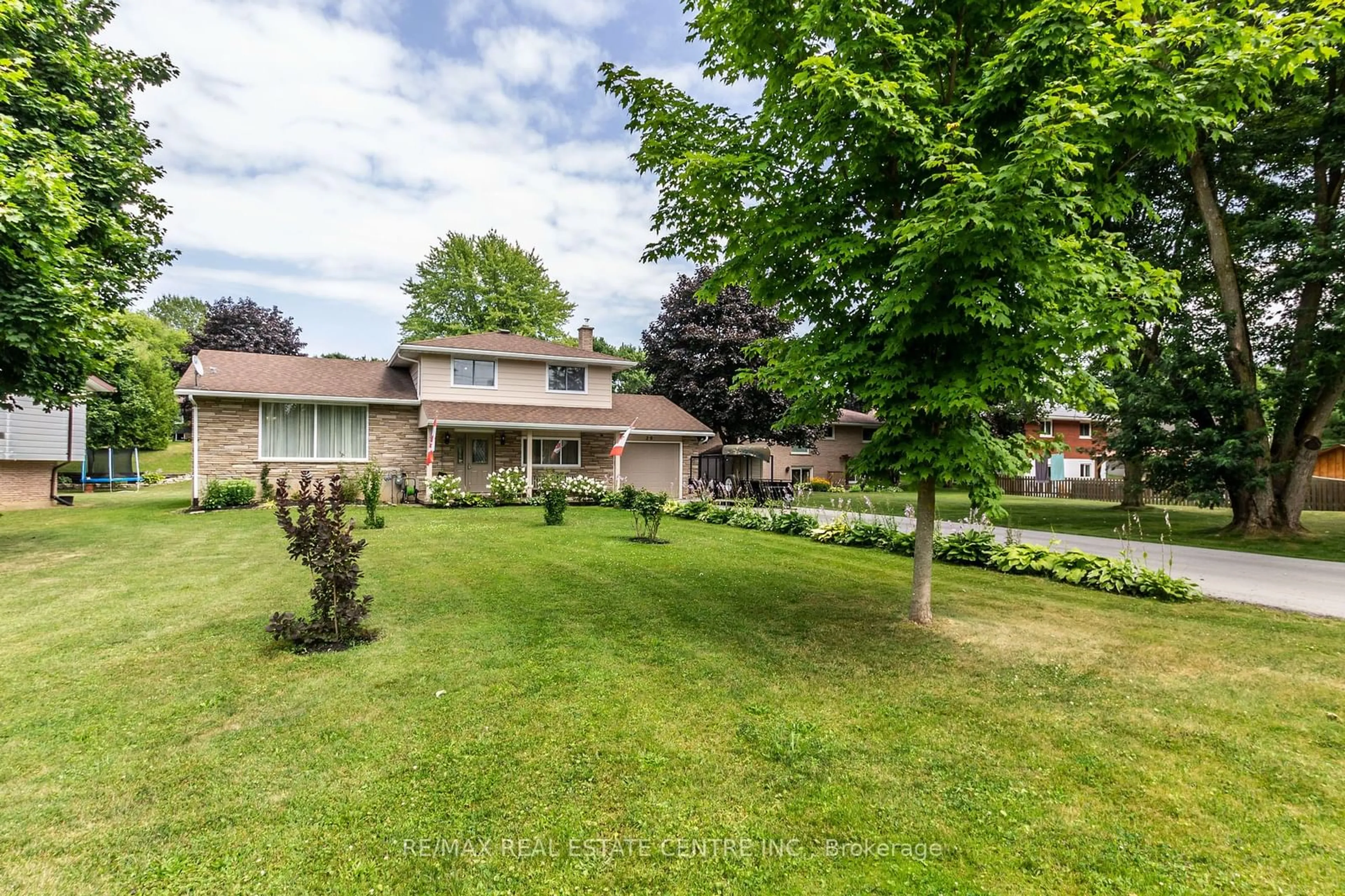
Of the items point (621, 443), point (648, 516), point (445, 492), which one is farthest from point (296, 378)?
point (648, 516)

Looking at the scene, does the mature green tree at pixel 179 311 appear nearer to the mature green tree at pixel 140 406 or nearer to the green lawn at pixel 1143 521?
the mature green tree at pixel 140 406

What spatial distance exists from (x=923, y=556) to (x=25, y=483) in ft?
78.5

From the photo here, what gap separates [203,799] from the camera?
9.39 ft

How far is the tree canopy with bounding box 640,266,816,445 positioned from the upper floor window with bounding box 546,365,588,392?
265 inches

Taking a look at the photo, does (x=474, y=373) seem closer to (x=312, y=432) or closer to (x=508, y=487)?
(x=508, y=487)

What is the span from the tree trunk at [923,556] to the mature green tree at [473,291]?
117 ft

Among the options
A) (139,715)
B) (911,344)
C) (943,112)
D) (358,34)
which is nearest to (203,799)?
(139,715)

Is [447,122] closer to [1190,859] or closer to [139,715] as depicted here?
[139,715]

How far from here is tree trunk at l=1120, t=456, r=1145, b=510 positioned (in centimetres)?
1687

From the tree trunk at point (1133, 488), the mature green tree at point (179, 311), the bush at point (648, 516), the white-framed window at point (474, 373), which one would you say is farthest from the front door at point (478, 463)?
the mature green tree at point (179, 311)

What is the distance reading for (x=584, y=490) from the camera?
62.2 ft

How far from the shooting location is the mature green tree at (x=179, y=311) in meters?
55.1

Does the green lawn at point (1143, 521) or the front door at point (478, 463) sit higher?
the front door at point (478, 463)

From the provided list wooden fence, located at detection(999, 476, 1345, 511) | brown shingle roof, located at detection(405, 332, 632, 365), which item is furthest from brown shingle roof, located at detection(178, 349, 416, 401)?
wooden fence, located at detection(999, 476, 1345, 511)
